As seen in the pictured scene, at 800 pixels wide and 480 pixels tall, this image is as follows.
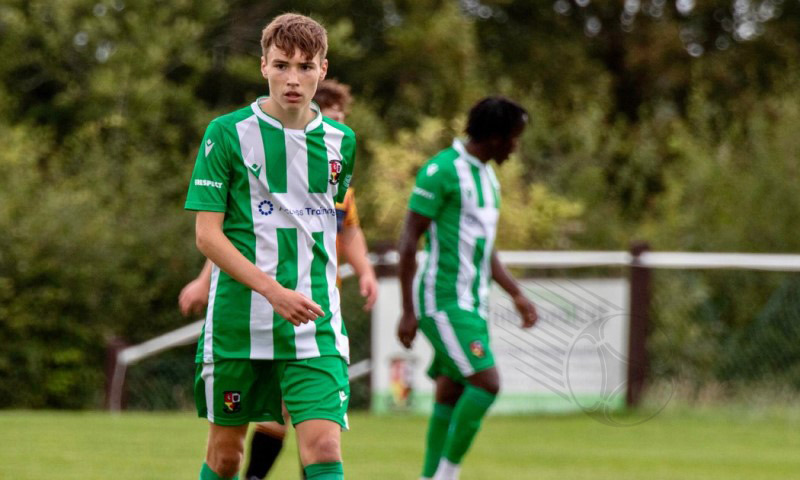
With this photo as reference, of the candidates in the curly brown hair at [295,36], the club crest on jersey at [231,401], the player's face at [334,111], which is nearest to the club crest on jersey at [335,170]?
the curly brown hair at [295,36]

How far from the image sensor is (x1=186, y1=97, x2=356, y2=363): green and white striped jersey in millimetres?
4871

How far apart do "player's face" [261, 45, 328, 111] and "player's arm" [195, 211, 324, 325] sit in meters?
0.47

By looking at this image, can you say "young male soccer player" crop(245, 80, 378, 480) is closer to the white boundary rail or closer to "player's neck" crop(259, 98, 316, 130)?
"player's neck" crop(259, 98, 316, 130)

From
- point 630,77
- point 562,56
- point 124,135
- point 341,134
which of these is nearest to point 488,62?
point 562,56

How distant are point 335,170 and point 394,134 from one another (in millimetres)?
21291

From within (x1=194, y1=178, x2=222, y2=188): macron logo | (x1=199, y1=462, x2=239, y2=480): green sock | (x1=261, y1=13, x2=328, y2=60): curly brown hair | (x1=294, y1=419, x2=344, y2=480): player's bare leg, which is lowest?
(x1=199, y1=462, x2=239, y2=480): green sock

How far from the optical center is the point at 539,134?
23.5 m

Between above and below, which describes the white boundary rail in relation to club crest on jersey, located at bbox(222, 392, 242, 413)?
above

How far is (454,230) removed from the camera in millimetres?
7711

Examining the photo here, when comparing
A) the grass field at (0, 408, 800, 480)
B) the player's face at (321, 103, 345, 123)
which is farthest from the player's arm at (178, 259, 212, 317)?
the grass field at (0, 408, 800, 480)

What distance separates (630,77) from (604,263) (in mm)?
21593

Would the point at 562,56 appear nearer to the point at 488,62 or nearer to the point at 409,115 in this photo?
the point at 488,62
